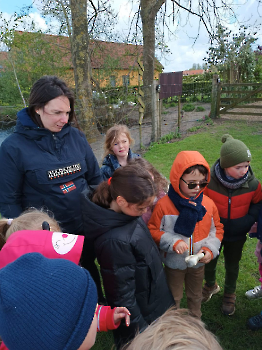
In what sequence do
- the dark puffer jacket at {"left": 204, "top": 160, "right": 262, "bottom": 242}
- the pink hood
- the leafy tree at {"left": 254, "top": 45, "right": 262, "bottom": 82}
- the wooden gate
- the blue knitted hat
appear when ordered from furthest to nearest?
the leafy tree at {"left": 254, "top": 45, "right": 262, "bottom": 82}
the wooden gate
the dark puffer jacket at {"left": 204, "top": 160, "right": 262, "bottom": 242}
the pink hood
the blue knitted hat

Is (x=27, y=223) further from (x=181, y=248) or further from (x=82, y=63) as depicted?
(x=82, y=63)

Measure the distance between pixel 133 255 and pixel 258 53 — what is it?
1980 cm

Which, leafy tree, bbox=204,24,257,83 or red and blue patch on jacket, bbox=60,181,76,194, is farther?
leafy tree, bbox=204,24,257,83

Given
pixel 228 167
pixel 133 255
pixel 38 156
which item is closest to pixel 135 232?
pixel 133 255

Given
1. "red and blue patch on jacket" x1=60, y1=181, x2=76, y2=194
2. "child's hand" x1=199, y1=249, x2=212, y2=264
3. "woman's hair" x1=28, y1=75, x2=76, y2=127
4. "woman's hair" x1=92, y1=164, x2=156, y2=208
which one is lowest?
"child's hand" x1=199, y1=249, x2=212, y2=264

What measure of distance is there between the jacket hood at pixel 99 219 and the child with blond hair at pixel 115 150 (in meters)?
1.03

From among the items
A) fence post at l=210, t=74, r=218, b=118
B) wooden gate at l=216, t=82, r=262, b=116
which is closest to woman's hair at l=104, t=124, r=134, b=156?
wooden gate at l=216, t=82, r=262, b=116

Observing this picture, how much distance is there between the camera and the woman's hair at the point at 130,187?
1.43m

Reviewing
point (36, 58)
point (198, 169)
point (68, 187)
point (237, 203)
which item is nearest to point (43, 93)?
point (68, 187)

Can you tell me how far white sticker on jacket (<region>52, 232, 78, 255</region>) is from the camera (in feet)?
4.32

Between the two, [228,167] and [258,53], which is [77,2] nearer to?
[228,167]

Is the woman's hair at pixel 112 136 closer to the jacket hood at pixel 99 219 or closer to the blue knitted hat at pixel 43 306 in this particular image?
the jacket hood at pixel 99 219

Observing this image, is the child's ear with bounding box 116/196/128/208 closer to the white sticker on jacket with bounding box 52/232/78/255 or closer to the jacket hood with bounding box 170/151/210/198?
the white sticker on jacket with bounding box 52/232/78/255

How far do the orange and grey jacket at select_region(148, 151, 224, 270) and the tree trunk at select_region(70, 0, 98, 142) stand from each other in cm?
381
